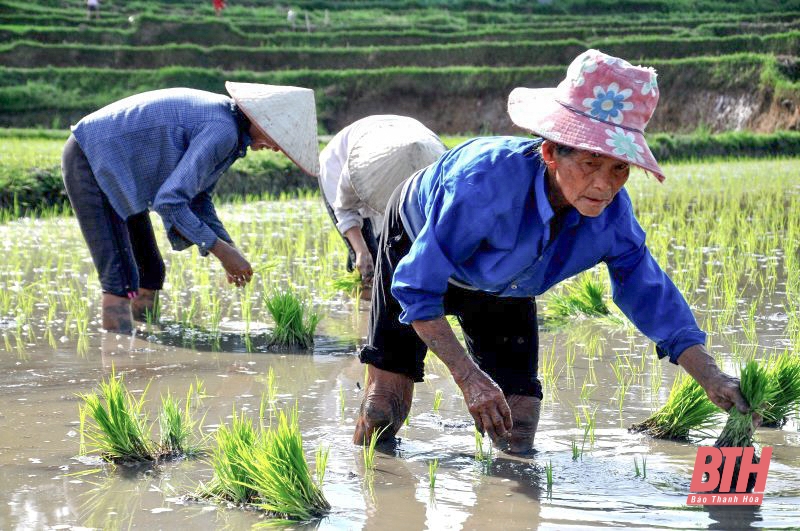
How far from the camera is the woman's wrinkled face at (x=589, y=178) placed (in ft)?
7.98

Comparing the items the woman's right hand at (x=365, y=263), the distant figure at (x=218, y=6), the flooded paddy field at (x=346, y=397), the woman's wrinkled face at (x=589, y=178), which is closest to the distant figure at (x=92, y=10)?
the distant figure at (x=218, y=6)

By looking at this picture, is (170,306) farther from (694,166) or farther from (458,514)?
(694,166)

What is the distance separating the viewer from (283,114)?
14.8ft

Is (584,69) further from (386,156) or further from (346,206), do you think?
(346,206)

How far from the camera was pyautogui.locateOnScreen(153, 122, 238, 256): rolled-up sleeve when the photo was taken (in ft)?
14.4

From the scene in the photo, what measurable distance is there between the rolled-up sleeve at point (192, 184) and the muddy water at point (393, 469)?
60 centimetres

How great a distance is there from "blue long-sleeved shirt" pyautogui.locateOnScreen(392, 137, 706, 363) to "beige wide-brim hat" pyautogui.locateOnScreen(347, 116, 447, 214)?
150cm

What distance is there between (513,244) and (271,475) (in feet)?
2.54

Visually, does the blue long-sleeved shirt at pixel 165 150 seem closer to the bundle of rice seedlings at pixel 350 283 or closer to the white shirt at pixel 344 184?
the white shirt at pixel 344 184

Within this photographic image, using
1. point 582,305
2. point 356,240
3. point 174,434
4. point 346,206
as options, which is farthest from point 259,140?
point 174,434

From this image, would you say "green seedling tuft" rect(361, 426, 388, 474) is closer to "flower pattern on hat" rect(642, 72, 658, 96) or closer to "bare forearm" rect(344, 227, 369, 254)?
"flower pattern on hat" rect(642, 72, 658, 96)

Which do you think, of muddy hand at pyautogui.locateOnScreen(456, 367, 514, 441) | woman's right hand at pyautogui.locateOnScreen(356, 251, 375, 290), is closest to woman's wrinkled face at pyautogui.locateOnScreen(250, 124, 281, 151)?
woman's right hand at pyautogui.locateOnScreen(356, 251, 375, 290)

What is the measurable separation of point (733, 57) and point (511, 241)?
2092 cm

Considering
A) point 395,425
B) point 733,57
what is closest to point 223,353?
point 395,425
